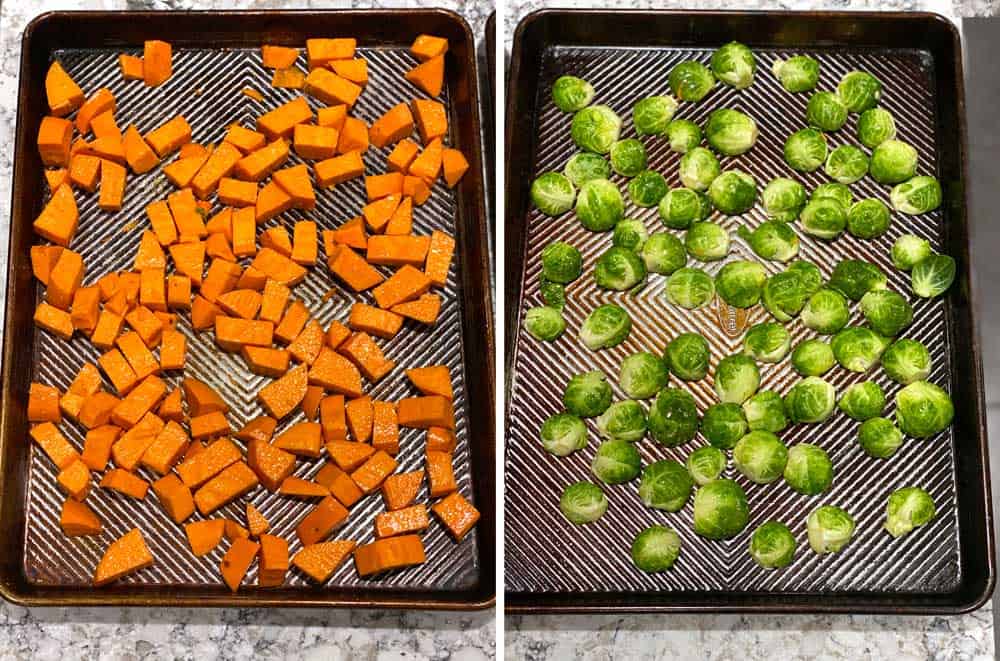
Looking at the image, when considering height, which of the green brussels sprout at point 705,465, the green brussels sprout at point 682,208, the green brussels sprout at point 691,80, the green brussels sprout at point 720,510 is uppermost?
the green brussels sprout at point 691,80

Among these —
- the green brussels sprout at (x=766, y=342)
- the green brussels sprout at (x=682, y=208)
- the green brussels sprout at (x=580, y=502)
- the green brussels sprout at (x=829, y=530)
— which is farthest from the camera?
the green brussels sprout at (x=682, y=208)

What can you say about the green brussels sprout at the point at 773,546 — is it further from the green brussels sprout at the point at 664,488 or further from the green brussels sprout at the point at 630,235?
Result: the green brussels sprout at the point at 630,235

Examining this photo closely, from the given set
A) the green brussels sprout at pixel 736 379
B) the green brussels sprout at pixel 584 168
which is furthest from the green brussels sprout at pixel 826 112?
the green brussels sprout at pixel 736 379

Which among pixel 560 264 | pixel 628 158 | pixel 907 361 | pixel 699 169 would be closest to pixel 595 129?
pixel 628 158

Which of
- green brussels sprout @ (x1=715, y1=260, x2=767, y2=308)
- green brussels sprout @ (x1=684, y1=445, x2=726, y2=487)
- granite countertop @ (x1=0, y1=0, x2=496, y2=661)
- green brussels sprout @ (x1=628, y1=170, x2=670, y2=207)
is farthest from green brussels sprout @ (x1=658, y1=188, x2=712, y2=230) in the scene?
granite countertop @ (x1=0, y1=0, x2=496, y2=661)

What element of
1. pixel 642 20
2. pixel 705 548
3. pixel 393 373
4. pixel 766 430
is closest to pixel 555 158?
pixel 642 20

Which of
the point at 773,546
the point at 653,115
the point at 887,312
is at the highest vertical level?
the point at 653,115

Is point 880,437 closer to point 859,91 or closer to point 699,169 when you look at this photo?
point 699,169

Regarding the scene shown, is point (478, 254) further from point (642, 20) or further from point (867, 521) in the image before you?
point (867, 521)
